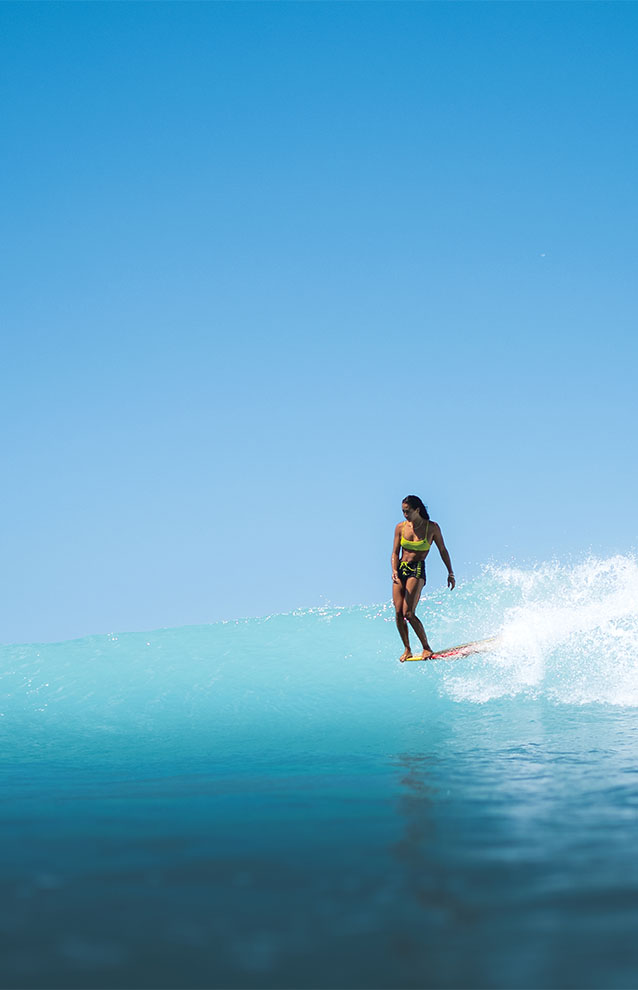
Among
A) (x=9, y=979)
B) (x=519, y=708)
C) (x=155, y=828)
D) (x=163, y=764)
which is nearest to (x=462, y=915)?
(x=9, y=979)

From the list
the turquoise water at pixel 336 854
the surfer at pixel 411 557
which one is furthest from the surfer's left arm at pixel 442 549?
the turquoise water at pixel 336 854

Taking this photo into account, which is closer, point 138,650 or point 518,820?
point 518,820

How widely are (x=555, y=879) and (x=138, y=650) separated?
1988cm

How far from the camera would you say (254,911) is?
2447 millimetres

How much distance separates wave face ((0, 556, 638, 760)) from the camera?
11.7 metres

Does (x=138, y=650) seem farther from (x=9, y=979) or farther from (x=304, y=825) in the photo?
(x=9, y=979)

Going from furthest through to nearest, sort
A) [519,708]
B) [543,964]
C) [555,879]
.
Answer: [519,708], [555,879], [543,964]

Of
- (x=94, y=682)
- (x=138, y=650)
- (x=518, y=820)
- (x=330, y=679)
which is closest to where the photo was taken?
(x=518, y=820)

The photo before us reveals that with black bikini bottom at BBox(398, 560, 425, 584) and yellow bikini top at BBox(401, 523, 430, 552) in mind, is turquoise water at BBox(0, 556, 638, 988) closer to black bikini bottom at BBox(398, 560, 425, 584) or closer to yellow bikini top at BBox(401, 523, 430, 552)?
black bikini bottom at BBox(398, 560, 425, 584)

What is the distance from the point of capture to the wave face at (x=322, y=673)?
1167 centimetres

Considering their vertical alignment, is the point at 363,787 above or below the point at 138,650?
below

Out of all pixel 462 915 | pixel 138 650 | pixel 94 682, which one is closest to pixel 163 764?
pixel 462 915

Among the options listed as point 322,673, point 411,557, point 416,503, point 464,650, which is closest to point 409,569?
point 411,557

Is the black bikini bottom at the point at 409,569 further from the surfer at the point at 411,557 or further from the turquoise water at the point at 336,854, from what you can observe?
the turquoise water at the point at 336,854
